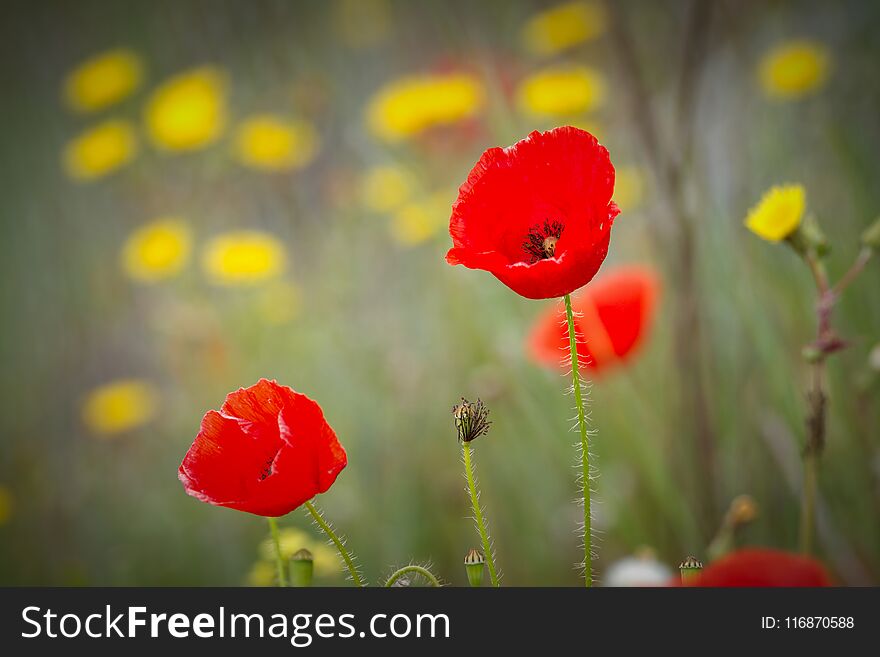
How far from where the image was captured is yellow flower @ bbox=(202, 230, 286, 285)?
1.14 metres

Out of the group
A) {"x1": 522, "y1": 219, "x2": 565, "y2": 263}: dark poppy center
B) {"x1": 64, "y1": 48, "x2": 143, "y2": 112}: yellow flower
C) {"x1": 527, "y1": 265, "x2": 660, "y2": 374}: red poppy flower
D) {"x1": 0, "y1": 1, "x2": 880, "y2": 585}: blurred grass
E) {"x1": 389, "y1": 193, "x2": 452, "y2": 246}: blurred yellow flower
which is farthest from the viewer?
{"x1": 64, "y1": 48, "x2": 143, "y2": 112}: yellow flower

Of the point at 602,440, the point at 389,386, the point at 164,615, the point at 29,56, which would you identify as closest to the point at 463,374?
the point at 389,386

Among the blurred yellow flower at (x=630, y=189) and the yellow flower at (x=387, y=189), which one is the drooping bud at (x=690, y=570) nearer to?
the blurred yellow flower at (x=630, y=189)

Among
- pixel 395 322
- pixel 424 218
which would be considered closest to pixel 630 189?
pixel 424 218

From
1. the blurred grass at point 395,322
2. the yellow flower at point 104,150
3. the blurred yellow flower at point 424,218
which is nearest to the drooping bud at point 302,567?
the blurred grass at point 395,322

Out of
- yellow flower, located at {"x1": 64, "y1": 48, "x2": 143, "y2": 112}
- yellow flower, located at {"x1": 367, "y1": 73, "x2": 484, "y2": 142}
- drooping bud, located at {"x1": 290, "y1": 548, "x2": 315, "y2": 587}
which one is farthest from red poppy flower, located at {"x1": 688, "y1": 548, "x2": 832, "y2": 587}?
yellow flower, located at {"x1": 64, "y1": 48, "x2": 143, "y2": 112}

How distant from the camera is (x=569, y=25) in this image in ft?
3.73

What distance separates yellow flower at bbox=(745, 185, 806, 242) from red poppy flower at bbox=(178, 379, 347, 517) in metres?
0.24

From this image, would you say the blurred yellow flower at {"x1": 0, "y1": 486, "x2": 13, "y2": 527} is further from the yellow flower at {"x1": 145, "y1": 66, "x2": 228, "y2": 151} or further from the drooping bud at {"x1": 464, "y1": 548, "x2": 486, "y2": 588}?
the drooping bud at {"x1": 464, "y1": 548, "x2": 486, "y2": 588}

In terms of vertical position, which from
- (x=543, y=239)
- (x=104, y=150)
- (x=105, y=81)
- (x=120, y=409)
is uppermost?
(x=105, y=81)

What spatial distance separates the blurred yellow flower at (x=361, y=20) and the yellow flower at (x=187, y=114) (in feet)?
0.85

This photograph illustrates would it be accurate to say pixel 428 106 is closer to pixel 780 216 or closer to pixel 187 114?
pixel 187 114

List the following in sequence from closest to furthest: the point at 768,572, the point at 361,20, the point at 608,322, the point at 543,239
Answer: the point at 768,572 → the point at 543,239 → the point at 608,322 → the point at 361,20

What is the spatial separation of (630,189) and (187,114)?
622 mm
